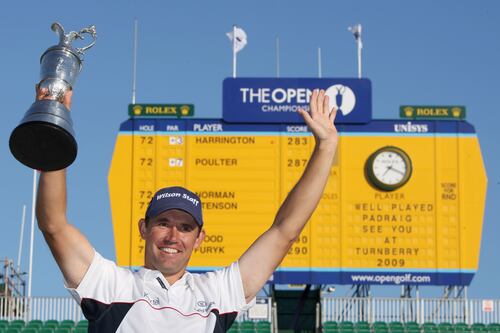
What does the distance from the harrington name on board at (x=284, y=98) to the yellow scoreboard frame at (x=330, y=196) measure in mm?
295

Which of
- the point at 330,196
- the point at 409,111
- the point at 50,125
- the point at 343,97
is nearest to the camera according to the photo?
the point at 50,125

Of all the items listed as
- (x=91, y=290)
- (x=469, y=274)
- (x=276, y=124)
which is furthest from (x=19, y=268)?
(x=91, y=290)

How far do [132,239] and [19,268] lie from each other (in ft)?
43.7

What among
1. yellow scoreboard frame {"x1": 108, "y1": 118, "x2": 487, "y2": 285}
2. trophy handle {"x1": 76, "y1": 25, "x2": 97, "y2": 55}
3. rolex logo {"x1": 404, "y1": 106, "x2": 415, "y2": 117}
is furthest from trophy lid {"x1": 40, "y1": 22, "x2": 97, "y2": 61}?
rolex logo {"x1": 404, "y1": 106, "x2": 415, "y2": 117}

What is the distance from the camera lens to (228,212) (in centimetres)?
2336

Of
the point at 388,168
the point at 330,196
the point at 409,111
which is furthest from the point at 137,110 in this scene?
the point at 409,111

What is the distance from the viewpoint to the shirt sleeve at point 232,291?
505 centimetres

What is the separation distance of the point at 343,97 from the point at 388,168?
203 centimetres

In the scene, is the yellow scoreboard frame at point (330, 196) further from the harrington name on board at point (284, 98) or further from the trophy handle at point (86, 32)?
the trophy handle at point (86, 32)

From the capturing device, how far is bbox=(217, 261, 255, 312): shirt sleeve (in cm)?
505

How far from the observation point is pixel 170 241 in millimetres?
4906

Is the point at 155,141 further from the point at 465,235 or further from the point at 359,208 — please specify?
the point at 465,235

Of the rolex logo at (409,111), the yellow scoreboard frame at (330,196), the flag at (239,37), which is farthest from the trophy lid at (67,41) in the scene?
the flag at (239,37)

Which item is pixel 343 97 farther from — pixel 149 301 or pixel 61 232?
pixel 61 232
